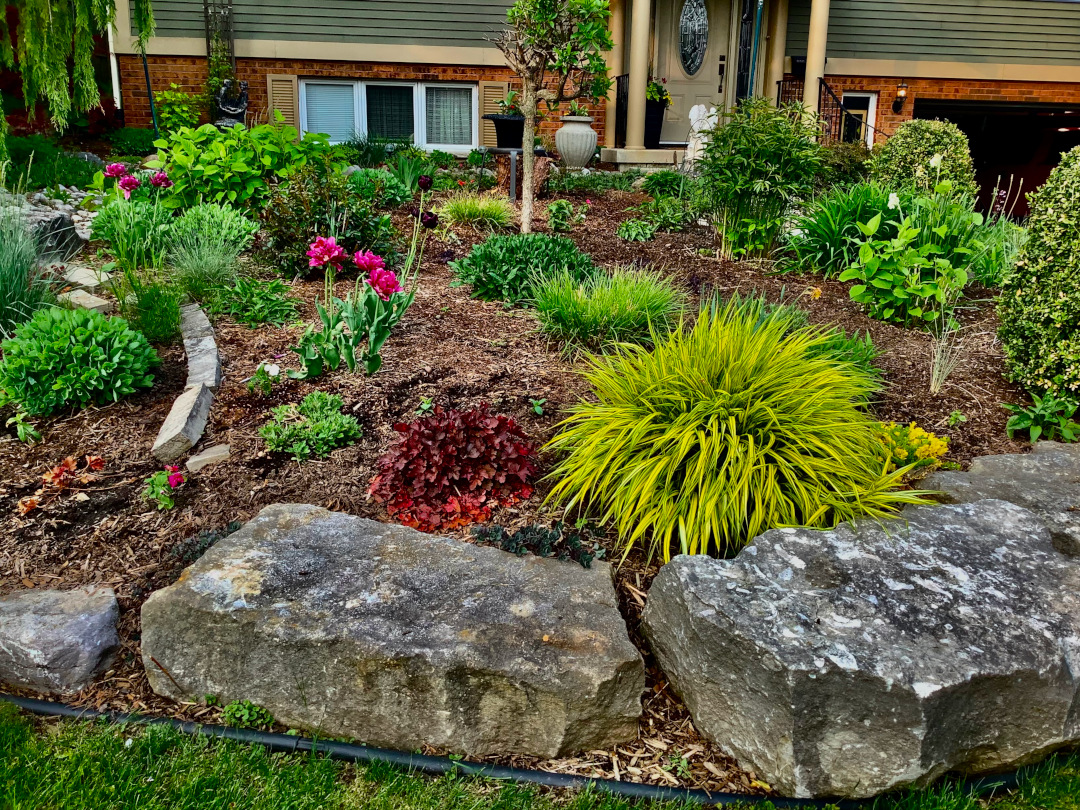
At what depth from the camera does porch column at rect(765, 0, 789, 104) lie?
12.6m

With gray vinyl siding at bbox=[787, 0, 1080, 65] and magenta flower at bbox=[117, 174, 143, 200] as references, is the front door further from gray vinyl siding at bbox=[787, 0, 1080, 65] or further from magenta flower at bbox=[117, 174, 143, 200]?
magenta flower at bbox=[117, 174, 143, 200]

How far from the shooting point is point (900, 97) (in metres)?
13.1

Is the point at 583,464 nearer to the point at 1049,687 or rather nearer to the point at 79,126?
the point at 1049,687

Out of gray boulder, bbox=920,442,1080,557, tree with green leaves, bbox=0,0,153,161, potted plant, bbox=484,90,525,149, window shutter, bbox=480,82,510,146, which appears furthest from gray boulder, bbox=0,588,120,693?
window shutter, bbox=480,82,510,146

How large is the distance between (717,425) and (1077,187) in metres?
2.16

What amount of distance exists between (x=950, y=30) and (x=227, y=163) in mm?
11494

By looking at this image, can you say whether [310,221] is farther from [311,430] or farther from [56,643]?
[56,643]

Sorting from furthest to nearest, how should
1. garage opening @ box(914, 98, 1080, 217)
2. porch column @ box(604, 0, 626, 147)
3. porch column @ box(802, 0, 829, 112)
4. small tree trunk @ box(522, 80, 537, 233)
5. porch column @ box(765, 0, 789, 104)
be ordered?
garage opening @ box(914, 98, 1080, 217)
porch column @ box(765, 0, 789, 104)
porch column @ box(604, 0, 626, 147)
porch column @ box(802, 0, 829, 112)
small tree trunk @ box(522, 80, 537, 233)

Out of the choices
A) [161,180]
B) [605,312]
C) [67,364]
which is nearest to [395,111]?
[161,180]

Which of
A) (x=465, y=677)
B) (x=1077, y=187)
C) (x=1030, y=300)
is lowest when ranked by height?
(x=465, y=677)

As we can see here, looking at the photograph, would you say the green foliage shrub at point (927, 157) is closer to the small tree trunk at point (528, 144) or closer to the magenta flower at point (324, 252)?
the small tree trunk at point (528, 144)

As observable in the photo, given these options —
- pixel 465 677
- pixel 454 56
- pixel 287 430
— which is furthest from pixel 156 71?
pixel 465 677

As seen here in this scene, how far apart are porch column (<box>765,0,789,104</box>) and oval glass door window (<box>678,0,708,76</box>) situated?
3.20 ft

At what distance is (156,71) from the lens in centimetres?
1143
